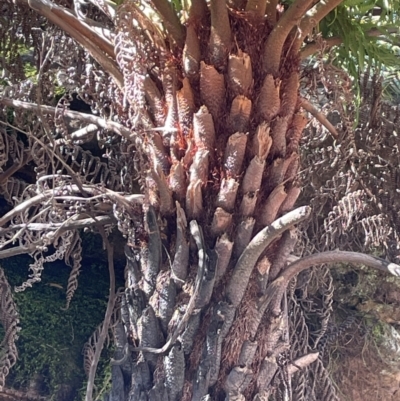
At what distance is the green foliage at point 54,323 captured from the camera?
5.21 feet

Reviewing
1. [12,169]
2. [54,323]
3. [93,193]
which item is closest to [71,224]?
[93,193]

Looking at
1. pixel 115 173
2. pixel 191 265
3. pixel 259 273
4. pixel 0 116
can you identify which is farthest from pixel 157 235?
pixel 0 116

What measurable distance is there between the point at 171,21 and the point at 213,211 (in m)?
0.41

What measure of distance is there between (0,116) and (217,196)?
846 mm

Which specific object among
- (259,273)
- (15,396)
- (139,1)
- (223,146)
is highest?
(139,1)

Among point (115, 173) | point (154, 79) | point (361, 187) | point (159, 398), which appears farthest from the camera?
point (361, 187)

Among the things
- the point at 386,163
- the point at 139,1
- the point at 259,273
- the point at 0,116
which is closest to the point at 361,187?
the point at 386,163

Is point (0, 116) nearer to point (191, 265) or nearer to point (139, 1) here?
point (139, 1)

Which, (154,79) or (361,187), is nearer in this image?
(154,79)

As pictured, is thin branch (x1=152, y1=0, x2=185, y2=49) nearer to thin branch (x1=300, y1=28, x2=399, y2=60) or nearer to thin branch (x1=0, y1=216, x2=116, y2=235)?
thin branch (x1=300, y1=28, x2=399, y2=60)

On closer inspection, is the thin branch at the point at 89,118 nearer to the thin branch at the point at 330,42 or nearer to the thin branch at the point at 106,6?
the thin branch at the point at 106,6

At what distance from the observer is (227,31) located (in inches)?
41.5

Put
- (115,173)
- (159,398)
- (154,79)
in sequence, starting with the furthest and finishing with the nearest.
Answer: (115,173) < (154,79) < (159,398)

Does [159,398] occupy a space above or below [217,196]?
below
